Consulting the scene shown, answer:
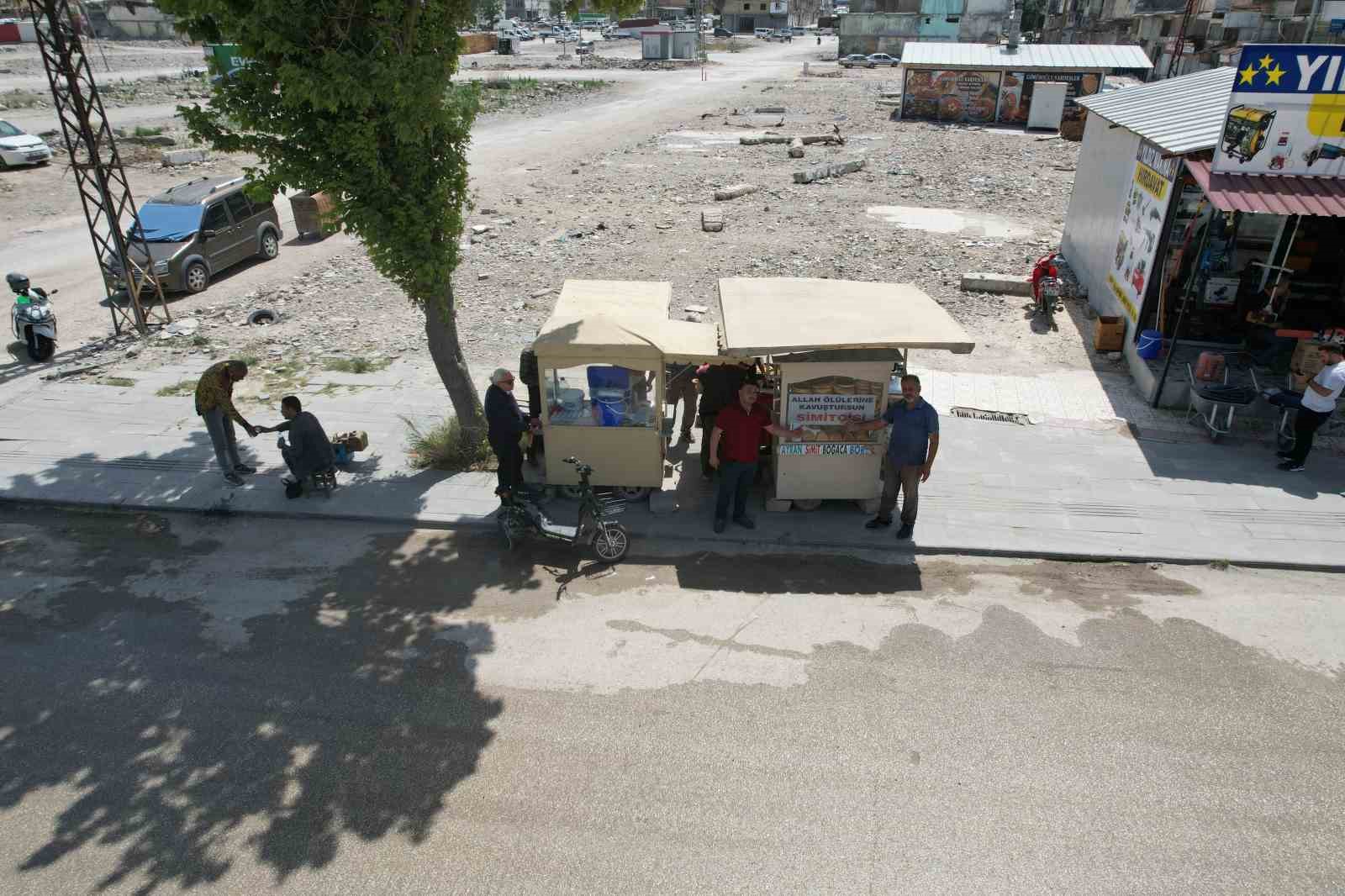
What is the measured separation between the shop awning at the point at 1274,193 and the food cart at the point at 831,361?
4.01 metres

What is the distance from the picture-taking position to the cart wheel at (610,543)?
7746mm

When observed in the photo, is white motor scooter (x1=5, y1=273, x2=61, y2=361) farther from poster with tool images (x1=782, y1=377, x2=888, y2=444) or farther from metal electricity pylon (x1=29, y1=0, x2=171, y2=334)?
poster with tool images (x1=782, y1=377, x2=888, y2=444)

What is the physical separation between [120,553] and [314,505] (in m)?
1.82

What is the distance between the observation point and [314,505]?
8.78 metres

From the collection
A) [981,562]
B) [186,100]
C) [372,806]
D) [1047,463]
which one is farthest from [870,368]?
[186,100]

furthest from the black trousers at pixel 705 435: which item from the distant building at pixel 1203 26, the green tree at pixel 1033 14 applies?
the green tree at pixel 1033 14

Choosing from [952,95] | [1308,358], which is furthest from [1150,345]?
[952,95]

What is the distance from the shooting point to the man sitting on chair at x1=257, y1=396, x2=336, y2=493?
8.45 meters

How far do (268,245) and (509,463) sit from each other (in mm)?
13254

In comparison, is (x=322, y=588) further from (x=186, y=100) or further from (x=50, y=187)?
(x=186, y=100)

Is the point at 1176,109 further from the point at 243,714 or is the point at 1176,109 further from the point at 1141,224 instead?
the point at 243,714

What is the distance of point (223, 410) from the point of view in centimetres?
880

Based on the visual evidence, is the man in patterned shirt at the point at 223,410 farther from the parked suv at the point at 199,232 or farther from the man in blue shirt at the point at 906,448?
the parked suv at the point at 199,232

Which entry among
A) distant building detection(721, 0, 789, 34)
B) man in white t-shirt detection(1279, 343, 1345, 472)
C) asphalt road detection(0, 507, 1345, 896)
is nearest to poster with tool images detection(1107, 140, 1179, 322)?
man in white t-shirt detection(1279, 343, 1345, 472)
